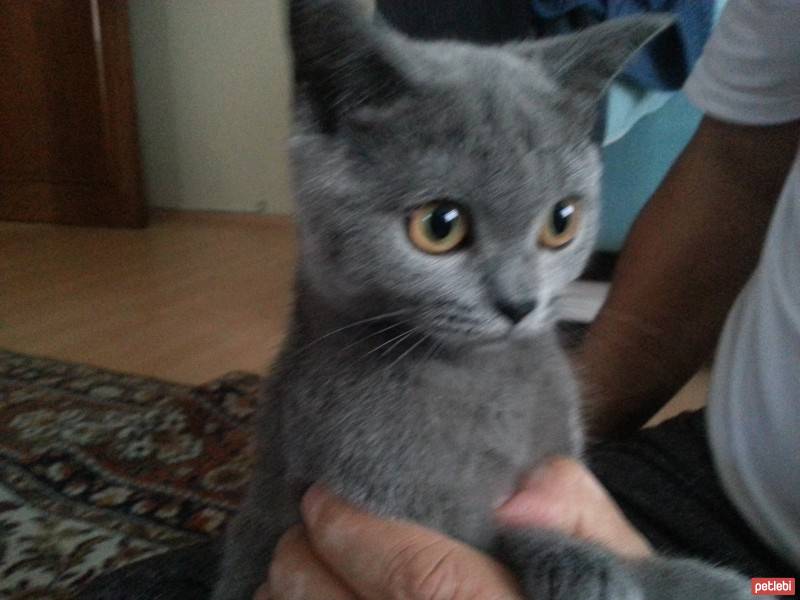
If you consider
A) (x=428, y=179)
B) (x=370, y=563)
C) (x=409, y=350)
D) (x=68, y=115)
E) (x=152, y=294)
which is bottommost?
(x=152, y=294)

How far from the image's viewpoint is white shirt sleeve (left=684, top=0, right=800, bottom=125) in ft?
2.26

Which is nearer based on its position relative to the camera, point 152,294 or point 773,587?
point 773,587

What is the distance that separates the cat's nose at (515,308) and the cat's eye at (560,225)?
47mm

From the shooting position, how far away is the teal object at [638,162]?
51.4 inches

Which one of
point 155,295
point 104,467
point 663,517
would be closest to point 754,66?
point 663,517

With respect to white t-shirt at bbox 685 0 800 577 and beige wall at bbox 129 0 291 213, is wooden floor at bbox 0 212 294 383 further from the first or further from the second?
white t-shirt at bbox 685 0 800 577

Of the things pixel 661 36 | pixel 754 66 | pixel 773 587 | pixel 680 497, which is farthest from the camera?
A: pixel 661 36

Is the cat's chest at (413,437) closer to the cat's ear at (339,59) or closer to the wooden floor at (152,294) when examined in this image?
the cat's ear at (339,59)

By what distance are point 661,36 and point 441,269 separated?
83 cm

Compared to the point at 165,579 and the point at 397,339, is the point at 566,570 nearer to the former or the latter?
the point at 397,339

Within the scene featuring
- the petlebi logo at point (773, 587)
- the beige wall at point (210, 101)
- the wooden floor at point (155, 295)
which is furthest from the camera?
the beige wall at point (210, 101)

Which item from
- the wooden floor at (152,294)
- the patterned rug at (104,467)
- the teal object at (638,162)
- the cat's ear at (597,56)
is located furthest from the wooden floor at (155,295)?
the cat's ear at (597,56)

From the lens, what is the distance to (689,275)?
775 millimetres

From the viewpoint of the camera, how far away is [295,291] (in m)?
0.51
